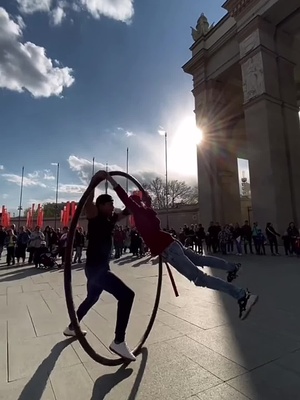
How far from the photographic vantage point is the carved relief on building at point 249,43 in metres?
18.6

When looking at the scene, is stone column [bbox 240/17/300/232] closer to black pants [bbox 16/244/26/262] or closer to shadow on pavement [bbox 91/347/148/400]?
black pants [bbox 16/244/26/262]

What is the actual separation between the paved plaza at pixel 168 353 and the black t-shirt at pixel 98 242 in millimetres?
1275

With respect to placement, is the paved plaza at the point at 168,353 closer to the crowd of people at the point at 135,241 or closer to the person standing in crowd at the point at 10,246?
the crowd of people at the point at 135,241

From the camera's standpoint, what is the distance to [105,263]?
11.4 feet

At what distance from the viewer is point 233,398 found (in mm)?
2525

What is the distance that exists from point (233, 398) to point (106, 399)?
1207 millimetres

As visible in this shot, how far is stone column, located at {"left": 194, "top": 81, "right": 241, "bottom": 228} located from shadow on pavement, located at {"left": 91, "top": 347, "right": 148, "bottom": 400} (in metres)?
21.2

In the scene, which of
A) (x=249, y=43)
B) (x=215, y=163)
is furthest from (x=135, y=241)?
(x=249, y=43)

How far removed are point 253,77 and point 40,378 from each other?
20690mm

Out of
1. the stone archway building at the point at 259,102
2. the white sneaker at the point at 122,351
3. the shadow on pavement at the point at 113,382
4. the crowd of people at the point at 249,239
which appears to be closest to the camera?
the shadow on pavement at the point at 113,382

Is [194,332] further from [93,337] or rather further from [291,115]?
[291,115]

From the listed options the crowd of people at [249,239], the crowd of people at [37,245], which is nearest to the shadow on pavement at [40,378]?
the crowd of people at [37,245]

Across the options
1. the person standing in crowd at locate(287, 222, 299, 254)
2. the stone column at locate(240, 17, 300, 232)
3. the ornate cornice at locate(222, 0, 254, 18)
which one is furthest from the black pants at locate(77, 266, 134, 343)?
the ornate cornice at locate(222, 0, 254, 18)

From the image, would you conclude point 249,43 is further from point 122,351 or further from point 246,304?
point 122,351
